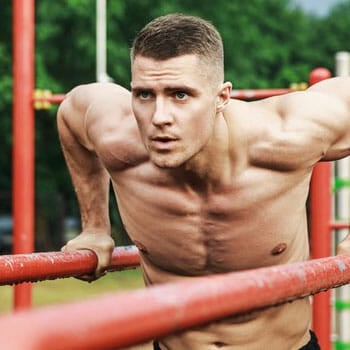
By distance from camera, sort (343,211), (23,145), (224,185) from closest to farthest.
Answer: (224,185)
(23,145)
(343,211)

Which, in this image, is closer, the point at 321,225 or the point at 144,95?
the point at 144,95

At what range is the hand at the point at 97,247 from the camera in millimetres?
3266

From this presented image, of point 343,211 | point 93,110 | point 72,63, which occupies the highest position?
point 93,110

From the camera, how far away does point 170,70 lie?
2699 mm

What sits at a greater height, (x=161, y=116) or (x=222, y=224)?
(x=161, y=116)

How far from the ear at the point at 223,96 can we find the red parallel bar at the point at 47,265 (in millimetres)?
564

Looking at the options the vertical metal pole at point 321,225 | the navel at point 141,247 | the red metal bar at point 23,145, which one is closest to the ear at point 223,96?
the navel at point 141,247

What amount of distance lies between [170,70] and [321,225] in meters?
2.25

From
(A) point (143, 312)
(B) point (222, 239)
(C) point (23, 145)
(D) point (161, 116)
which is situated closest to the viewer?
(A) point (143, 312)

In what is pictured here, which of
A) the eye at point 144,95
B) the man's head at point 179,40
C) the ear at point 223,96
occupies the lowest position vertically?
the ear at point 223,96

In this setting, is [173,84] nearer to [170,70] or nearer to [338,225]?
[170,70]

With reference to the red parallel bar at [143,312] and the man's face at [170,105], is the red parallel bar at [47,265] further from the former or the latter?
the red parallel bar at [143,312]

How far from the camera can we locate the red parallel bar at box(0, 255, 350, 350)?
52.4 inches

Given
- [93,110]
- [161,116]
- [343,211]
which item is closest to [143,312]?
[161,116]
